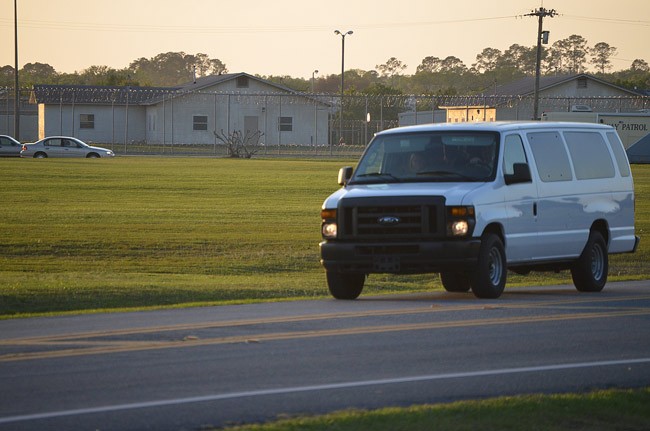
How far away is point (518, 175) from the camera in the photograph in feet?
52.7

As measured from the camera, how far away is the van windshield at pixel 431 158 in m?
15.9

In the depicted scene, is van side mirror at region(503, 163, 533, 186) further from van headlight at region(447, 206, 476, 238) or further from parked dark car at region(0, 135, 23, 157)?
parked dark car at region(0, 135, 23, 157)

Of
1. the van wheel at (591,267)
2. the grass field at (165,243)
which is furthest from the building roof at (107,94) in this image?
the van wheel at (591,267)

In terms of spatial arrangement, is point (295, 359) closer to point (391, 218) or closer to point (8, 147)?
point (391, 218)

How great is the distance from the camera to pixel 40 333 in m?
12.5

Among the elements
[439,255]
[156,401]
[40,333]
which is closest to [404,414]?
[156,401]

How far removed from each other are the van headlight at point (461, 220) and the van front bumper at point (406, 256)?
106 millimetres

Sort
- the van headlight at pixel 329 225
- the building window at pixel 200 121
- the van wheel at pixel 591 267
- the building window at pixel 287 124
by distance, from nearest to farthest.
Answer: the van headlight at pixel 329 225, the van wheel at pixel 591 267, the building window at pixel 200 121, the building window at pixel 287 124

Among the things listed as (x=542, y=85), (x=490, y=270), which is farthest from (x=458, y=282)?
(x=542, y=85)

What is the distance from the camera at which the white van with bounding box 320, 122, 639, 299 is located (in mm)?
15141

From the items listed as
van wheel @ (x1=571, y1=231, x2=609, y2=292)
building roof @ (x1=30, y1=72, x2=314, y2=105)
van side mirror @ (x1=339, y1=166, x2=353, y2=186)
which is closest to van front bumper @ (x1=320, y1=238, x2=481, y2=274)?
van side mirror @ (x1=339, y1=166, x2=353, y2=186)

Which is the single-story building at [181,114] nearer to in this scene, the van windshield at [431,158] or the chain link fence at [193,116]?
the chain link fence at [193,116]

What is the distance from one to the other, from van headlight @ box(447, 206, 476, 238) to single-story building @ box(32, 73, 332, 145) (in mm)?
68580

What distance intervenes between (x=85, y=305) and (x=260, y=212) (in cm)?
1617
